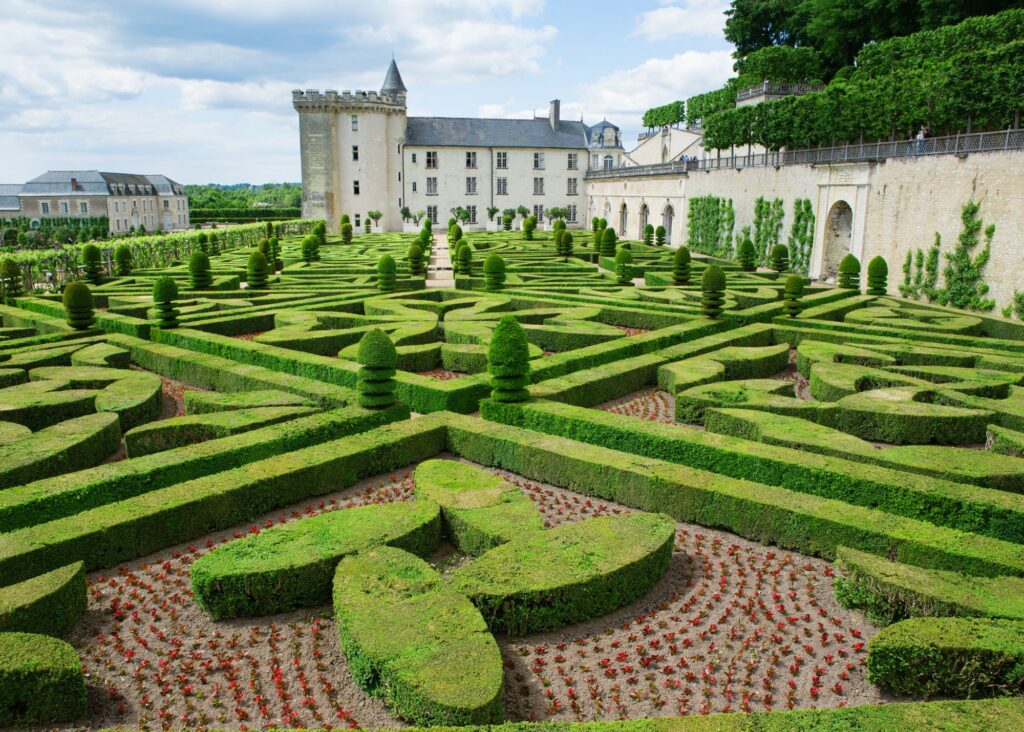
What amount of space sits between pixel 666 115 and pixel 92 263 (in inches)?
2171

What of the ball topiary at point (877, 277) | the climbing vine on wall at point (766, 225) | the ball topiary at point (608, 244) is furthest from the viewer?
→ the climbing vine on wall at point (766, 225)

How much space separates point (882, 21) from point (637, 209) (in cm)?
1895

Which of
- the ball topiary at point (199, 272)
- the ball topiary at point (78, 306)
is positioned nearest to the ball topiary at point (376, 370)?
the ball topiary at point (78, 306)

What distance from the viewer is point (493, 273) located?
23.2m

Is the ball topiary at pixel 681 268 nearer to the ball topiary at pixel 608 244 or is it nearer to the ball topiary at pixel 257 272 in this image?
the ball topiary at pixel 608 244

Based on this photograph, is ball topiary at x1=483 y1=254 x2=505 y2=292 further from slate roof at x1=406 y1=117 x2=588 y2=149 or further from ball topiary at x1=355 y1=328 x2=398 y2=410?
slate roof at x1=406 y1=117 x2=588 y2=149

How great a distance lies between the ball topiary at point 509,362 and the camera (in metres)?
11.6

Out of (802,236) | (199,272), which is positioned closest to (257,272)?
(199,272)

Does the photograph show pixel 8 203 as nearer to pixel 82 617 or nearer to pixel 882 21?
pixel 882 21

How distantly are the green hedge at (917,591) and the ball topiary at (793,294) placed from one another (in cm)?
1282

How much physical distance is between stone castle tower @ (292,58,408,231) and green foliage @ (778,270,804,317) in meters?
46.8

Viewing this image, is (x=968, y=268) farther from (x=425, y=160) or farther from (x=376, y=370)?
(x=425, y=160)

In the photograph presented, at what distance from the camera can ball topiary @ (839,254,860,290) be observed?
23891 mm

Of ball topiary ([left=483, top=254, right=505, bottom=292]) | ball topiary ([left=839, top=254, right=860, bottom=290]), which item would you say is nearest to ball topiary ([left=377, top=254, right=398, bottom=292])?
ball topiary ([left=483, top=254, right=505, bottom=292])
